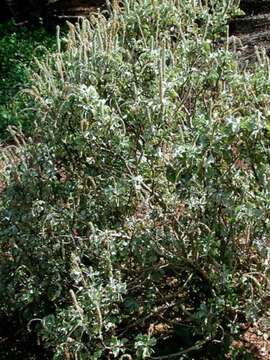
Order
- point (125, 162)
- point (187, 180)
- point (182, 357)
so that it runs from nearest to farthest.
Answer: point (187, 180), point (125, 162), point (182, 357)

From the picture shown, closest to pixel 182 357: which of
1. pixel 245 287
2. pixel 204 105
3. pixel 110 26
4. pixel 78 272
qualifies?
pixel 245 287

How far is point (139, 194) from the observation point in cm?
360

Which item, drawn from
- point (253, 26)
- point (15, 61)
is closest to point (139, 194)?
point (253, 26)

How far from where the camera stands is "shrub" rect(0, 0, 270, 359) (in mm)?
3365

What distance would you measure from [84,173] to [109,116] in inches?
18.4

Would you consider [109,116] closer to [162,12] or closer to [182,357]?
[162,12]

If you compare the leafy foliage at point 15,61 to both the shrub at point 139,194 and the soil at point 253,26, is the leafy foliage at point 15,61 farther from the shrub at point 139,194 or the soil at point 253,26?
the shrub at point 139,194

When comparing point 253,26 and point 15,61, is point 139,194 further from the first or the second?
point 15,61

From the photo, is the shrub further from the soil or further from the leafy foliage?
the soil

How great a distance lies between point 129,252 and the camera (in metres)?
3.74

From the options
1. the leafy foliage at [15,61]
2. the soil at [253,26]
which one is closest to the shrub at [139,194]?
the leafy foliage at [15,61]

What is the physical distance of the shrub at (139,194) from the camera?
11.0 ft

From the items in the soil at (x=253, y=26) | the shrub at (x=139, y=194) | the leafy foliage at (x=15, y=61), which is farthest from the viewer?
the soil at (x=253, y=26)

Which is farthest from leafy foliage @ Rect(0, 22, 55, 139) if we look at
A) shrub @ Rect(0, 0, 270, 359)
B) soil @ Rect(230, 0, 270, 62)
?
shrub @ Rect(0, 0, 270, 359)
